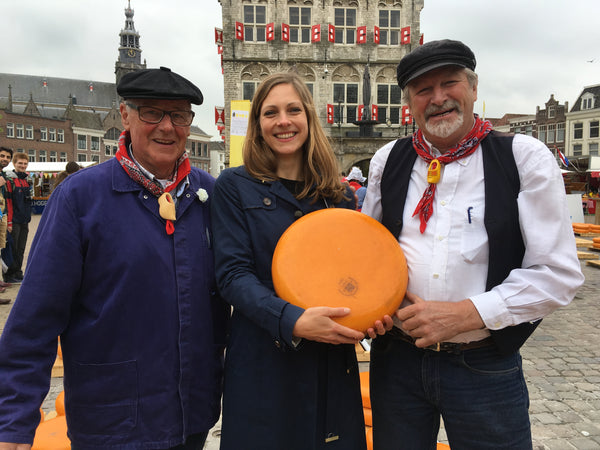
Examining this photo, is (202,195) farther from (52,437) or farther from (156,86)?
(52,437)

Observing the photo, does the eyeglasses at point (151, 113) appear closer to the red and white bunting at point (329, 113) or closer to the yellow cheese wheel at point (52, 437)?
the yellow cheese wheel at point (52, 437)

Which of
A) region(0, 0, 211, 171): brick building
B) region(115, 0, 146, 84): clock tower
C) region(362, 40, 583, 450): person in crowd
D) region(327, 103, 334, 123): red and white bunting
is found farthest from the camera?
region(115, 0, 146, 84): clock tower

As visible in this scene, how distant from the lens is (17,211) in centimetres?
733

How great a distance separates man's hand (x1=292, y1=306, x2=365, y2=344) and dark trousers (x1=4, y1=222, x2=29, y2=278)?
7.86 m

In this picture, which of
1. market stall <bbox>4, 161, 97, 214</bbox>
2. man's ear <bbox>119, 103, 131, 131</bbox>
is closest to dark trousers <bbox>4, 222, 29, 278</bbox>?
man's ear <bbox>119, 103, 131, 131</bbox>

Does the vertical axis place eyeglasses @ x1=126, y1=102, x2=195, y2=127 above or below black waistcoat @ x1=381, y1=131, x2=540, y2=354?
above

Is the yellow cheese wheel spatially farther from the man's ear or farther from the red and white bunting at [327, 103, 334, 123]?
the red and white bunting at [327, 103, 334, 123]

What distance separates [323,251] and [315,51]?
2355cm

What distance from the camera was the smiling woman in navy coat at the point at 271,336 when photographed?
1553 mm

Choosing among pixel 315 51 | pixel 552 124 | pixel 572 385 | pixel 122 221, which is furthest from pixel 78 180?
pixel 552 124

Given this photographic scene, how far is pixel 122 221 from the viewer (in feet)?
4.90

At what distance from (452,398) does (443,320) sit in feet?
1.19

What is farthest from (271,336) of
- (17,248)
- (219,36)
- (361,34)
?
(219,36)

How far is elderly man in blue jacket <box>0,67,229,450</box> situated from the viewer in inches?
54.5
